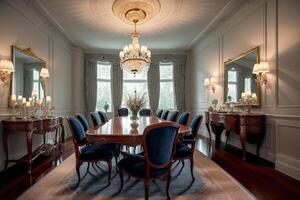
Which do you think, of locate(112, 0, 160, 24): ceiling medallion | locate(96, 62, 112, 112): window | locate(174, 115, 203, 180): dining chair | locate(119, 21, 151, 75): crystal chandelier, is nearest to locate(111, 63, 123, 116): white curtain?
locate(96, 62, 112, 112): window

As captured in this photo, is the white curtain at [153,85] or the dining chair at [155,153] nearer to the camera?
the dining chair at [155,153]

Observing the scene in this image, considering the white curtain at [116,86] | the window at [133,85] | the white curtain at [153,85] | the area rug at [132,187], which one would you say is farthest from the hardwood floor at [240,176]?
the window at [133,85]

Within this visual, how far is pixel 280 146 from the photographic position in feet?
10.1

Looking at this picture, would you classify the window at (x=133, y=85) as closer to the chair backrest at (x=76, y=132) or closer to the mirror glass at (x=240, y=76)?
the mirror glass at (x=240, y=76)

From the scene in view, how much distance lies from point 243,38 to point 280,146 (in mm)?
2267

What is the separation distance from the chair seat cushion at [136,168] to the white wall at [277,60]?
80.1 inches

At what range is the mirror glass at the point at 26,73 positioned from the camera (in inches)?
139

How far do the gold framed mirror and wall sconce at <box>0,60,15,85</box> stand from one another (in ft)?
0.76

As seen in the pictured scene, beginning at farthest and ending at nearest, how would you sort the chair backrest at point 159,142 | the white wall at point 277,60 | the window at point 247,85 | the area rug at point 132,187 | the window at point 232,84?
1. the window at point 232,84
2. the window at point 247,85
3. the white wall at point 277,60
4. the area rug at point 132,187
5. the chair backrest at point 159,142

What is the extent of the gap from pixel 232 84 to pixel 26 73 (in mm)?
4297

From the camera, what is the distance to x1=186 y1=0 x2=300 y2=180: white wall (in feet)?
9.29

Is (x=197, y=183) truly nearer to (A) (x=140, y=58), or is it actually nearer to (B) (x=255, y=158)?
(B) (x=255, y=158)

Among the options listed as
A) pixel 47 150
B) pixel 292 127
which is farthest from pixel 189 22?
pixel 47 150

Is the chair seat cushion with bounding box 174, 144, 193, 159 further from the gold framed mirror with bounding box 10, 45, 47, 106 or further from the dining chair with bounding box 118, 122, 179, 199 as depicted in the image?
the gold framed mirror with bounding box 10, 45, 47, 106
